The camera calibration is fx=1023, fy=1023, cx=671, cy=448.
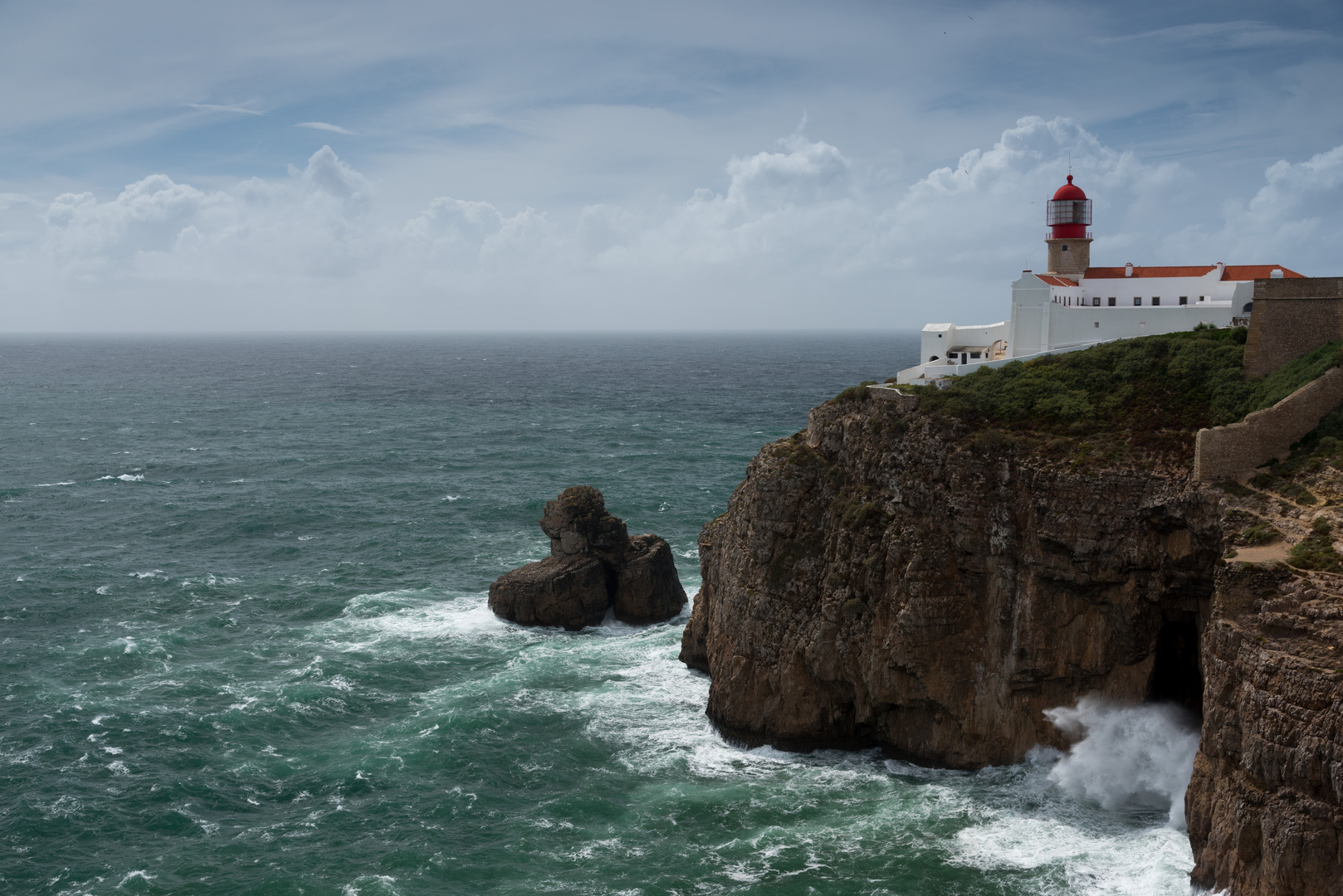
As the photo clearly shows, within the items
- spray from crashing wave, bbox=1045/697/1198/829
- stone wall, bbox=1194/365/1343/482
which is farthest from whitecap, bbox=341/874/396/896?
stone wall, bbox=1194/365/1343/482

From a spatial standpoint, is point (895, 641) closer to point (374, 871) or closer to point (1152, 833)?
point (1152, 833)

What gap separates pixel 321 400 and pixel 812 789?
147041 millimetres

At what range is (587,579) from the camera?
2352 inches

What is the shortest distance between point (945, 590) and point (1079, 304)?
28120 millimetres

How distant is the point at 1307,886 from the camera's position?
1124 inches

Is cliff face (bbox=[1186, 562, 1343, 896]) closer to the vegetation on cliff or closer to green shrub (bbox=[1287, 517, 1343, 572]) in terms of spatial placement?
green shrub (bbox=[1287, 517, 1343, 572])

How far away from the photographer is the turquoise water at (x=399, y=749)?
35.6 meters

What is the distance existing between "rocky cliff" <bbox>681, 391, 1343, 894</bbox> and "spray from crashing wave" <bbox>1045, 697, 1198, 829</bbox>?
69 cm

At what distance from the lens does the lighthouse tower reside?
62.0 metres

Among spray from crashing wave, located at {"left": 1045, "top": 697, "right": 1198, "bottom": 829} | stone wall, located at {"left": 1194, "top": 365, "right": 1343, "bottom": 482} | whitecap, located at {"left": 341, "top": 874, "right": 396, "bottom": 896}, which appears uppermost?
stone wall, located at {"left": 1194, "top": 365, "right": 1343, "bottom": 482}

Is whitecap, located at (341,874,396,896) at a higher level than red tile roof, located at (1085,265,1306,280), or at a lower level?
lower

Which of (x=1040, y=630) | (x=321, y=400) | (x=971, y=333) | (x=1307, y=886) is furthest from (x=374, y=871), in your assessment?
(x=321, y=400)

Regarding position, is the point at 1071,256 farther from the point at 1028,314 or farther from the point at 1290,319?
the point at 1290,319

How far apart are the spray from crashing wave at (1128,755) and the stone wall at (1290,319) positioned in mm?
Result: 15668
